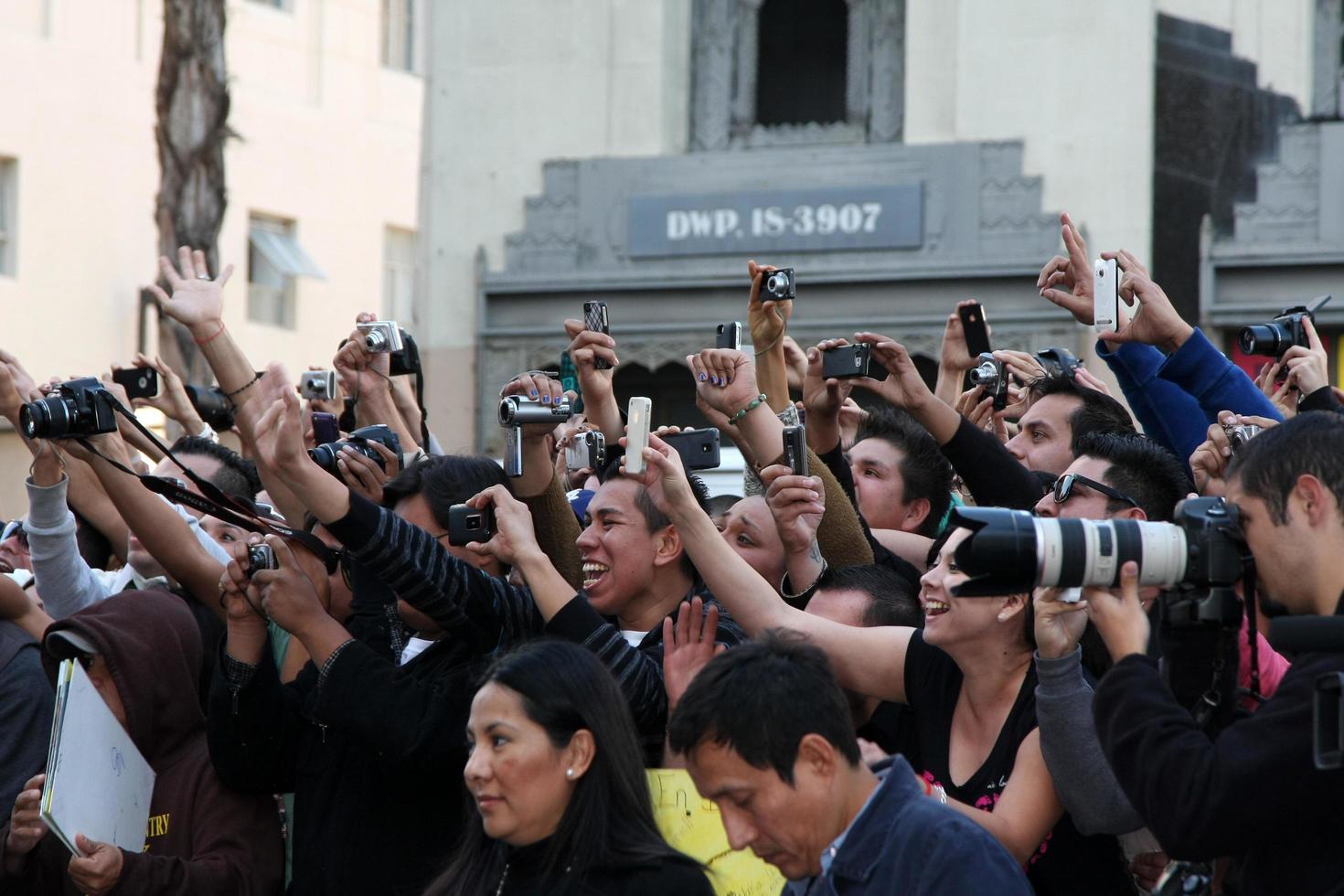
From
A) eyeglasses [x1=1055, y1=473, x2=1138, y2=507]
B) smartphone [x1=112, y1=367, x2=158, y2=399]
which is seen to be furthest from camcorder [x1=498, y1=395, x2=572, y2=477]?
smartphone [x1=112, y1=367, x2=158, y2=399]

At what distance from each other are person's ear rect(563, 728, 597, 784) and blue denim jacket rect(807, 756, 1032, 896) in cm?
63

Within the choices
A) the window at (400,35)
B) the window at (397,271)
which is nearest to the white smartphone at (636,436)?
the window at (397,271)

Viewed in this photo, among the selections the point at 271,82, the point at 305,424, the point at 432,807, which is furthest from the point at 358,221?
the point at 432,807

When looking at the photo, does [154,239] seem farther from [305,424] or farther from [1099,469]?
[1099,469]

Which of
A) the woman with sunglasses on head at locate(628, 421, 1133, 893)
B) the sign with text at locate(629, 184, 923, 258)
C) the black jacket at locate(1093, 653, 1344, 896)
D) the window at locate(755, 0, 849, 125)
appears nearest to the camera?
the black jacket at locate(1093, 653, 1344, 896)

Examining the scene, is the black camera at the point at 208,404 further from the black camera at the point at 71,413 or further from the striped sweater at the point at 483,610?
the striped sweater at the point at 483,610

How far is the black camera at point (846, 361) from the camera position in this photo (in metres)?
4.67

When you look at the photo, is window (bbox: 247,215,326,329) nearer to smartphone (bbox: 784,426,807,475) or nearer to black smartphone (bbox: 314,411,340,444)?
black smartphone (bbox: 314,411,340,444)

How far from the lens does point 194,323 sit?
5082mm

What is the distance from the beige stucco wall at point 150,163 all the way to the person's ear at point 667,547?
439 inches

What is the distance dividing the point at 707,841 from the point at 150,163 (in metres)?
16.0

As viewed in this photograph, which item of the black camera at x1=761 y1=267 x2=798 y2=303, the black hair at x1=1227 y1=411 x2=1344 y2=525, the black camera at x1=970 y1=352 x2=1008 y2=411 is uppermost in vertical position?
the black camera at x1=761 y1=267 x2=798 y2=303

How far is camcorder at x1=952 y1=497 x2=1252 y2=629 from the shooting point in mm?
2824

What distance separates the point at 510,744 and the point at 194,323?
214cm
